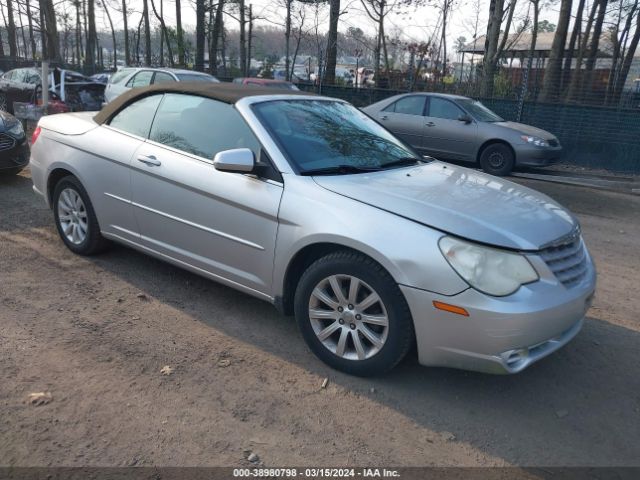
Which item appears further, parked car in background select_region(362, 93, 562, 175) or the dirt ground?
parked car in background select_region(362, 93, 562, 175)

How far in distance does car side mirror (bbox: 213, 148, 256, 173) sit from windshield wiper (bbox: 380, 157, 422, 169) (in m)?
0.96

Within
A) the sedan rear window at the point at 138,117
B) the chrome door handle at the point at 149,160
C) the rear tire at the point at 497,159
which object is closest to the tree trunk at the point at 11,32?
the rear tire at the point at 497,159

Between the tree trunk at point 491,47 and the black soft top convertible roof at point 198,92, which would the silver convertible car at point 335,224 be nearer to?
the black soft top convertible roof at point 198,92

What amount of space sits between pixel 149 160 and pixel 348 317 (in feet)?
6.37

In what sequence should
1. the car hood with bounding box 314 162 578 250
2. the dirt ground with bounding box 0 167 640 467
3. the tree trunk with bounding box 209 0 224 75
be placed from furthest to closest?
the tree trunk with bounding box 209 0 224 75 < the car hood with bounding box 314 162 578 250 < the dirt ground with bounding box 0 167 640 467

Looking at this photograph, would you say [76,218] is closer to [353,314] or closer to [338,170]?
[338,170]

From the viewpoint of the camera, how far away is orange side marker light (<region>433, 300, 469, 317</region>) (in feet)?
9.32

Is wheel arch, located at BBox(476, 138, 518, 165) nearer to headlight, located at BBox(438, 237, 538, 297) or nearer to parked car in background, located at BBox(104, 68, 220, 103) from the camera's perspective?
parked car in background, located at BBox(104, 68, 220, 103)

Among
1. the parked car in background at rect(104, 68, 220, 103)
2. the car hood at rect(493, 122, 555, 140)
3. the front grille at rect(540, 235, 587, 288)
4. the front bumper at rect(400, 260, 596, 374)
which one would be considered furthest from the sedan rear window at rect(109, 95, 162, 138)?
the parked car in background at rect(104, 68, 220, 103)

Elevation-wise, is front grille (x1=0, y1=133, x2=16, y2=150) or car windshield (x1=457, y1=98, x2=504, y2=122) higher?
car windshield (x1=457, y1=98, x2=504, y2=122)

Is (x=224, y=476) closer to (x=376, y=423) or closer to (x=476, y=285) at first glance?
(x=376, y=423)

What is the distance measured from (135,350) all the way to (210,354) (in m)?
0.46

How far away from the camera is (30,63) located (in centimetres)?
2369

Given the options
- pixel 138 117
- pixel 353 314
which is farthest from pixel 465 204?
pixel 138 117
